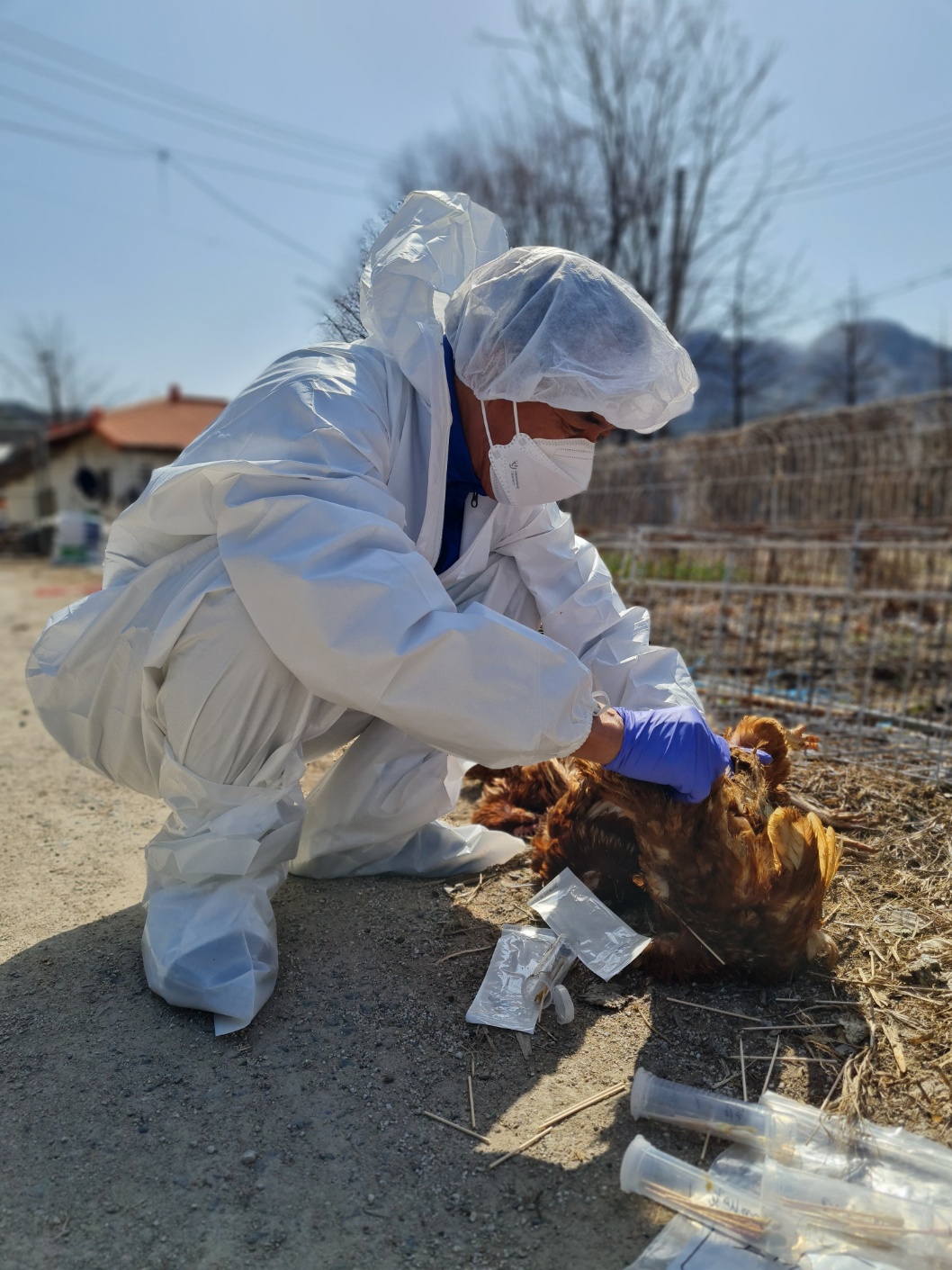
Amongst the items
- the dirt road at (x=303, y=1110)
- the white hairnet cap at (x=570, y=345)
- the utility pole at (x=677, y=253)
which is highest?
the utility pole at (x=677, y=253)

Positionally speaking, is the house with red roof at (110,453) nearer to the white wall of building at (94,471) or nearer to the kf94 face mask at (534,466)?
the white wall of building at (94,471)

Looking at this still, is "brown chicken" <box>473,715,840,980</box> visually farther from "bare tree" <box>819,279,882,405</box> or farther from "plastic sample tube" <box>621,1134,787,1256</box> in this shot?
"bare tree" <box>819,279,882,405</box>

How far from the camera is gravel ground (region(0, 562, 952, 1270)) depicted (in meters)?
1.36

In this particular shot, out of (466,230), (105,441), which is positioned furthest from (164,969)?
(105,441)

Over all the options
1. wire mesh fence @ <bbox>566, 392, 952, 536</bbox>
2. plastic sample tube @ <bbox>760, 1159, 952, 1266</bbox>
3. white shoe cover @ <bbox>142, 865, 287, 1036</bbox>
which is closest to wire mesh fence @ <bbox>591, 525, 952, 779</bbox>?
wire mesh fence @ <bbox>566, 392, 952, 536</bbox>

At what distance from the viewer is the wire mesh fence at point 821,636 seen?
3664mm

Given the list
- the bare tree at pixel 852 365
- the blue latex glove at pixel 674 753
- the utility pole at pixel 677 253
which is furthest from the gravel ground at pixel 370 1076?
the bare tree at pixel 852 365

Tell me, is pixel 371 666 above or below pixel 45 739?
above

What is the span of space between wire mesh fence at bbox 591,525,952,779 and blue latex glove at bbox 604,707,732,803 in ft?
4.82

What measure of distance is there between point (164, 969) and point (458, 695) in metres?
0.84

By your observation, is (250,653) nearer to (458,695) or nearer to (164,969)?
(458,695)

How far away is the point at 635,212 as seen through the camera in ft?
50.1

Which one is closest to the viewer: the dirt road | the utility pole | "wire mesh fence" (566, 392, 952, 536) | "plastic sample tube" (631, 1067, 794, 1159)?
the dirt road

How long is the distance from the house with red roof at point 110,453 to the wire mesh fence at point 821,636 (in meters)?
22.9
